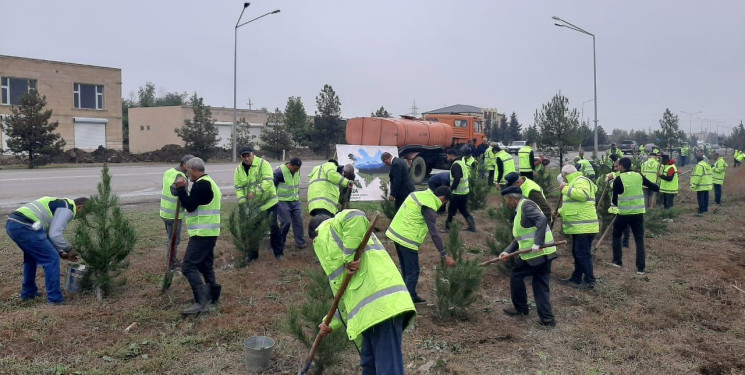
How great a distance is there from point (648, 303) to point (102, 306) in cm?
660

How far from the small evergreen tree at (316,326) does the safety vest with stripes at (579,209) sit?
4.02 metres

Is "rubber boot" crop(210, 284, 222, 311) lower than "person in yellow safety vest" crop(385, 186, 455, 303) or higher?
lower

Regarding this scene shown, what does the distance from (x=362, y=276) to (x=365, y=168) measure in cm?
1149

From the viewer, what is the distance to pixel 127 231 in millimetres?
6512

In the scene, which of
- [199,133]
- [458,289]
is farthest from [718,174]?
[199,133]

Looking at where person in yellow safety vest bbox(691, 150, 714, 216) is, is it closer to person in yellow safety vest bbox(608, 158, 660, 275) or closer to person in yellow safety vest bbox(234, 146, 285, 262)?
person in yellow safety vest bbox(608, 158, 660, 275)

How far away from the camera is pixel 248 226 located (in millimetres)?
7664

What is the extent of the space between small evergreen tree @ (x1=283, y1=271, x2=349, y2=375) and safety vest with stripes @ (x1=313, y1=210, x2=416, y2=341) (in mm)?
831

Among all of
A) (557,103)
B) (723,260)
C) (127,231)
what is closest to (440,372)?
(127,231)

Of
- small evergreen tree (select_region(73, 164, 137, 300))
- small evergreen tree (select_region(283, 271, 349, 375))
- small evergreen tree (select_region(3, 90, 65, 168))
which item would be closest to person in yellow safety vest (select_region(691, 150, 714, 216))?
small evergreen tree (select_region(283, 271, 349, 375))

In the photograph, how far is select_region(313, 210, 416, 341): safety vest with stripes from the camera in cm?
346

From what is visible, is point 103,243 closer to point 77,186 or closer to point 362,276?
point 362,276

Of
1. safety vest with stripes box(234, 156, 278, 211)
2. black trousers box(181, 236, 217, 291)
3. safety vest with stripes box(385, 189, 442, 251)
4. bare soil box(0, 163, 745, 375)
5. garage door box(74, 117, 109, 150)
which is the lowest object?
bare soil box(0, 163, 745, 375)

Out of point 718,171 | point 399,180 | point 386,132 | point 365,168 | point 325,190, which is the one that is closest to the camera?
point 325,190
